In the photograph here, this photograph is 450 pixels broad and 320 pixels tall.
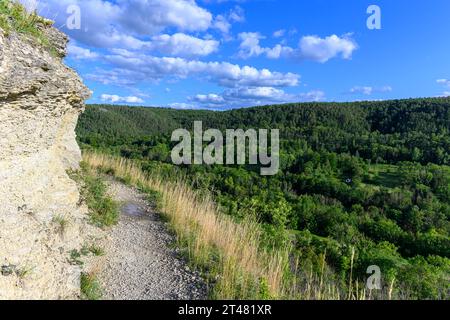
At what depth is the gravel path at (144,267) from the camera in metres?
4.80

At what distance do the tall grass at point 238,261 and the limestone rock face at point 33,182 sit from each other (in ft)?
6.13

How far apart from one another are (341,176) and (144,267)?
71.9 meters

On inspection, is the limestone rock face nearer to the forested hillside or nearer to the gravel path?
the gravel path

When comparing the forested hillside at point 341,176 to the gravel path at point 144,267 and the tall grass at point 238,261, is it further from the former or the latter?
the gravel path at point 144,267

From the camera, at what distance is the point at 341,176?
7312cm

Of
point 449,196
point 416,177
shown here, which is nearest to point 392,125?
point 416,177

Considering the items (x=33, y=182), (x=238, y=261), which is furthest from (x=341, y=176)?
(x=33, y=182)

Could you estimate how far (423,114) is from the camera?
10231cm

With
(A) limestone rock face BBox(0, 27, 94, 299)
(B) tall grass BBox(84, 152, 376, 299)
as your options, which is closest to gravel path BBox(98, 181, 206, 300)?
(B) tall grass BBox(84, 152, 376, 299)

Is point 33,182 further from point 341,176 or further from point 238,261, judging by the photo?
point 341,176

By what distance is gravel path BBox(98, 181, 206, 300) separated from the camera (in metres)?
4.80

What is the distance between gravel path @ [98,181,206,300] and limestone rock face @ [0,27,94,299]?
21.1 inches

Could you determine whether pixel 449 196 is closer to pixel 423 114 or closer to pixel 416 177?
pixel 416 177
